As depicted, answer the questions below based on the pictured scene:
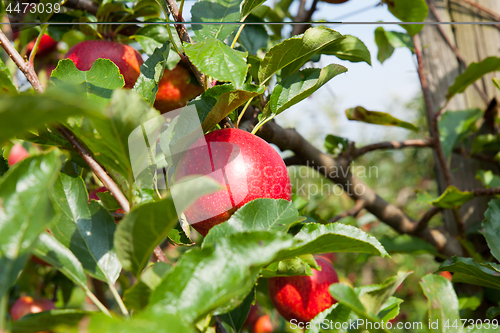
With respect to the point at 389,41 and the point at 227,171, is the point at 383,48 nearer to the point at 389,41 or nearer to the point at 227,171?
the point at 389,41

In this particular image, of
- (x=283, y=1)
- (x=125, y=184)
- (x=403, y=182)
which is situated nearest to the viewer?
(x=125, y=184)

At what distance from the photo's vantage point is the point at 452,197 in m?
0.76

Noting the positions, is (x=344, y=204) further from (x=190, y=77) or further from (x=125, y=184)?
(x=125, y=184)

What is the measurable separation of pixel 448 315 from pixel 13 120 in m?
0.42

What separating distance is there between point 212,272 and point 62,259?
0.44 ft

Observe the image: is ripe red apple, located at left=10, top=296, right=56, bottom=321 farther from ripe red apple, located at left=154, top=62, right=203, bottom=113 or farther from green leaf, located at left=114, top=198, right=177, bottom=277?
green leaf, located at left=114, top=198, right=177, bottom=277

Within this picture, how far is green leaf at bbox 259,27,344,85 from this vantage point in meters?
0.43

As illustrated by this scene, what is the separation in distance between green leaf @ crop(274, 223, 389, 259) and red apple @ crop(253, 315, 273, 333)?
1.37m

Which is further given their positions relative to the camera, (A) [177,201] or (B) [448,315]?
(B) [448,315]

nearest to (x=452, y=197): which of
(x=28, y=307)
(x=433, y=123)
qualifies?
(x=433, y=123)

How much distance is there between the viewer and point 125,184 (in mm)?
368

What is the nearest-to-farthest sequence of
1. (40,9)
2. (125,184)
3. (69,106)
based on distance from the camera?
(69,106) → (125,184) → (40,9)

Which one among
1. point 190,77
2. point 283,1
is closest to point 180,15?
point 190,77

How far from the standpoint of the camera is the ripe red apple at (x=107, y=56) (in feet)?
1.99
